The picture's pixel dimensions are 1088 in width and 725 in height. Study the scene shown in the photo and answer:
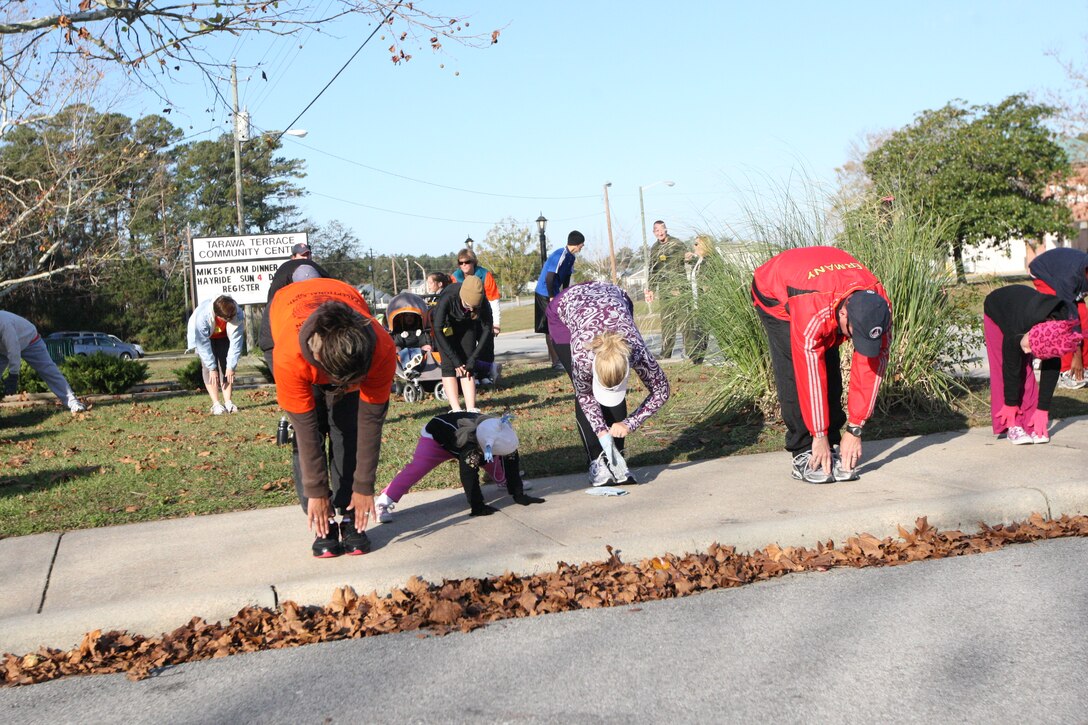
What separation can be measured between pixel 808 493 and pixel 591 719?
3439 mm

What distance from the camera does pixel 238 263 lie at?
70.3 feet

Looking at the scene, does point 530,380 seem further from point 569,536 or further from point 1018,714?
point 1018,714

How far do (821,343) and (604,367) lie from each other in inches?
54.0

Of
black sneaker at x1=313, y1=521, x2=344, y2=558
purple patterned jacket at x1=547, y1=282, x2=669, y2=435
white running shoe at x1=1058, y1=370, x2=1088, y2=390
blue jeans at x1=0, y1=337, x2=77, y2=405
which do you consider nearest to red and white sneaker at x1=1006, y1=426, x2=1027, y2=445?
purple patterned jacket at x1=547, y1=282, x2=669, y2=435

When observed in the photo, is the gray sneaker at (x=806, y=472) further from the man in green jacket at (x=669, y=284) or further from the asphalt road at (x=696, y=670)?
the man in green jacket at (x=669, y=284)

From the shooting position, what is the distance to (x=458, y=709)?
12.3 feet

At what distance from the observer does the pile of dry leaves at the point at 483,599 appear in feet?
14.8

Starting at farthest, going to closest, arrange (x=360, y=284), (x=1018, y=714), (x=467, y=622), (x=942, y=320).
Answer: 1. (x=360, y=284)
2. (x=942, y=320)
3. (x=467, y=622)
4. (x=1018, y=714)

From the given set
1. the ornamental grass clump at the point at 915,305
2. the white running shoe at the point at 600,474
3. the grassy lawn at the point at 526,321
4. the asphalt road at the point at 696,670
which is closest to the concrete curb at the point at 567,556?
the asphalt road at the point at 696,670

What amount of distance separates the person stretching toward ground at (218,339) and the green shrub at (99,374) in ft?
12.6

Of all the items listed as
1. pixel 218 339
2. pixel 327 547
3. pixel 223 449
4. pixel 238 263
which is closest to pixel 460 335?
pixel 223 449

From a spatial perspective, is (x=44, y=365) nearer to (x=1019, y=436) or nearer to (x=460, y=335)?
(x=460, y=335)

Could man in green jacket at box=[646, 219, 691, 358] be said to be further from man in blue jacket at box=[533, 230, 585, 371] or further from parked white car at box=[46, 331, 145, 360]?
parked white car at box=[46, 331, 145, 360]

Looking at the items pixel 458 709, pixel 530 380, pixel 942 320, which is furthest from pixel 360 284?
pixel 458 709
